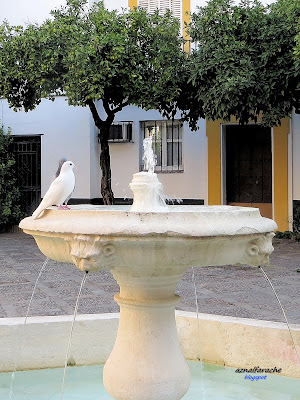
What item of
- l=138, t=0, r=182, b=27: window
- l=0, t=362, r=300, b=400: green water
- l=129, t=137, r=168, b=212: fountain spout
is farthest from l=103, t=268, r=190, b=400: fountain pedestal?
l=138, t=0, r=182, b=27: window

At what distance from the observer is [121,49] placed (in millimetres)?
11047

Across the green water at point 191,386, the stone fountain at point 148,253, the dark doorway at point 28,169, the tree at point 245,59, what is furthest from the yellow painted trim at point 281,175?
the stone fountain at point 148,253

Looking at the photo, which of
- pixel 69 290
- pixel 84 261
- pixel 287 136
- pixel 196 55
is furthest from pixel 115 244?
pixel 287 136

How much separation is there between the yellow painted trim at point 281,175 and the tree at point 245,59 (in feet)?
8.27

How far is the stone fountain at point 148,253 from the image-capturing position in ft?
9.30

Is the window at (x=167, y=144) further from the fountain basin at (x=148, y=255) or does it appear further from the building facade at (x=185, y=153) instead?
the fountain basin at (x=148, y=255)

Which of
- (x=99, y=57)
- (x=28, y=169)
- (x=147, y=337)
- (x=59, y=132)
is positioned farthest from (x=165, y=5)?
(x=147, y=337)

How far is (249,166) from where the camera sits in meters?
14.8

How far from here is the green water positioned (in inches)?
157

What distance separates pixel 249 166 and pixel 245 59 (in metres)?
4.43

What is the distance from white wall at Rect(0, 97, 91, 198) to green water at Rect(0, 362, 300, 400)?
11.1 metres

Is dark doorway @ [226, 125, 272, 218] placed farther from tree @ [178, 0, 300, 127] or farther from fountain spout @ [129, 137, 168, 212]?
fountain spout @ [129, 137, 168, 212]

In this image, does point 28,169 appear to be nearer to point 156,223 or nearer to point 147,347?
point 147,347

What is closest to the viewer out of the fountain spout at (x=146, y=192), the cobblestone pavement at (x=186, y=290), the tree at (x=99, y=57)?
the fountain spout at (x=146, y=192)
